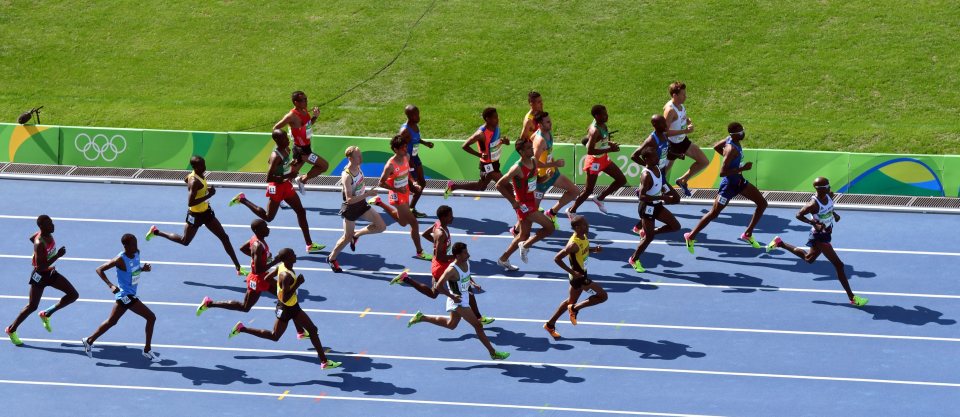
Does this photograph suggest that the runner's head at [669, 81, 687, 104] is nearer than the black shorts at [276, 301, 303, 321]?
No

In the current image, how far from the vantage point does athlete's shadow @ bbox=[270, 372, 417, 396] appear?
1525 centimetres

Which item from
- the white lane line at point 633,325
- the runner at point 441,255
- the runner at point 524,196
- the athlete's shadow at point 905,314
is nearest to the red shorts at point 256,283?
the runner at point 441,255

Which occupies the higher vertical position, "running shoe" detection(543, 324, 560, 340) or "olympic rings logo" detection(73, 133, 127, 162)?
"olympic rings logo" detection(73, 133, 127, 162)

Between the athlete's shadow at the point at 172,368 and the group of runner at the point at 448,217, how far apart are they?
190mm

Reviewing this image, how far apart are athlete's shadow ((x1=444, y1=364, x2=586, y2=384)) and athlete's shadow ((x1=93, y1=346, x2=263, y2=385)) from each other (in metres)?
2.61

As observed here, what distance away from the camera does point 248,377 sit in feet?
51.4

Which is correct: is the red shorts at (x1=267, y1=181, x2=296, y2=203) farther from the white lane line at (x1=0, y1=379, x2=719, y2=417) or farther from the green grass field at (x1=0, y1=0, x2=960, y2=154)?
the green grass field at (x1=0, y1=0, x2=960, y2=154)

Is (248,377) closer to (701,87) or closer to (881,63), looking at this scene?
(701,87)

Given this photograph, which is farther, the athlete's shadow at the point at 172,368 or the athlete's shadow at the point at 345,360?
the athlete's shadow at the point at 345,360

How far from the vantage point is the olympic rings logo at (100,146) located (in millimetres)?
24516

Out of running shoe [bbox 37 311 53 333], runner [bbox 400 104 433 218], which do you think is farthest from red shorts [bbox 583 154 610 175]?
running shoe [bbox 37 311 53 333]

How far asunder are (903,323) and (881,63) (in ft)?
40.2

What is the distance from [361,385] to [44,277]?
430 centimetres

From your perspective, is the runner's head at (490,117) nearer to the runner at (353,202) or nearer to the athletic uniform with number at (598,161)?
the athletic uniform with number at (598,161)
